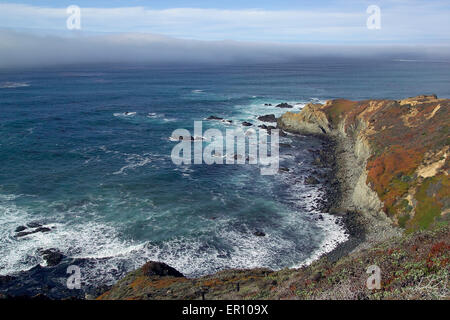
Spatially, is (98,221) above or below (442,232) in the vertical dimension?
below

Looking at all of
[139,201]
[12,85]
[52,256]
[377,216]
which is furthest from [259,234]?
[12,85]

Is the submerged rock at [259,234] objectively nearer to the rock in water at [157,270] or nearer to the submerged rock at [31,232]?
the rock in water at [157,270]

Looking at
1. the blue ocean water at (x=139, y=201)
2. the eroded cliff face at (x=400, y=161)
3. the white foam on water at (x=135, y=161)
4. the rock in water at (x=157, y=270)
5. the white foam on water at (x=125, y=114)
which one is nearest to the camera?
the rock in water at (x=157, y=270)

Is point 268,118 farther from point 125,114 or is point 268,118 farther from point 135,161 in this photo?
point 135,161

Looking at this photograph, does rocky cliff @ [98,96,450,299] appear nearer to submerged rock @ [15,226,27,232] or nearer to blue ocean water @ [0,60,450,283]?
blue ocean water @ [0,60,450,283]

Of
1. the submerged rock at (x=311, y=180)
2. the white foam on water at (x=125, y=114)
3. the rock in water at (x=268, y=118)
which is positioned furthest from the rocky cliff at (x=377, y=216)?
the white foam on water at (x=125, y=114)

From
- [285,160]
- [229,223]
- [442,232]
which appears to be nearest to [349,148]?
[285,160]

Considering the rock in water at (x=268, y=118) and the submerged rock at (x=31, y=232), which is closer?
the submerged rock at (x=31, y=232)
